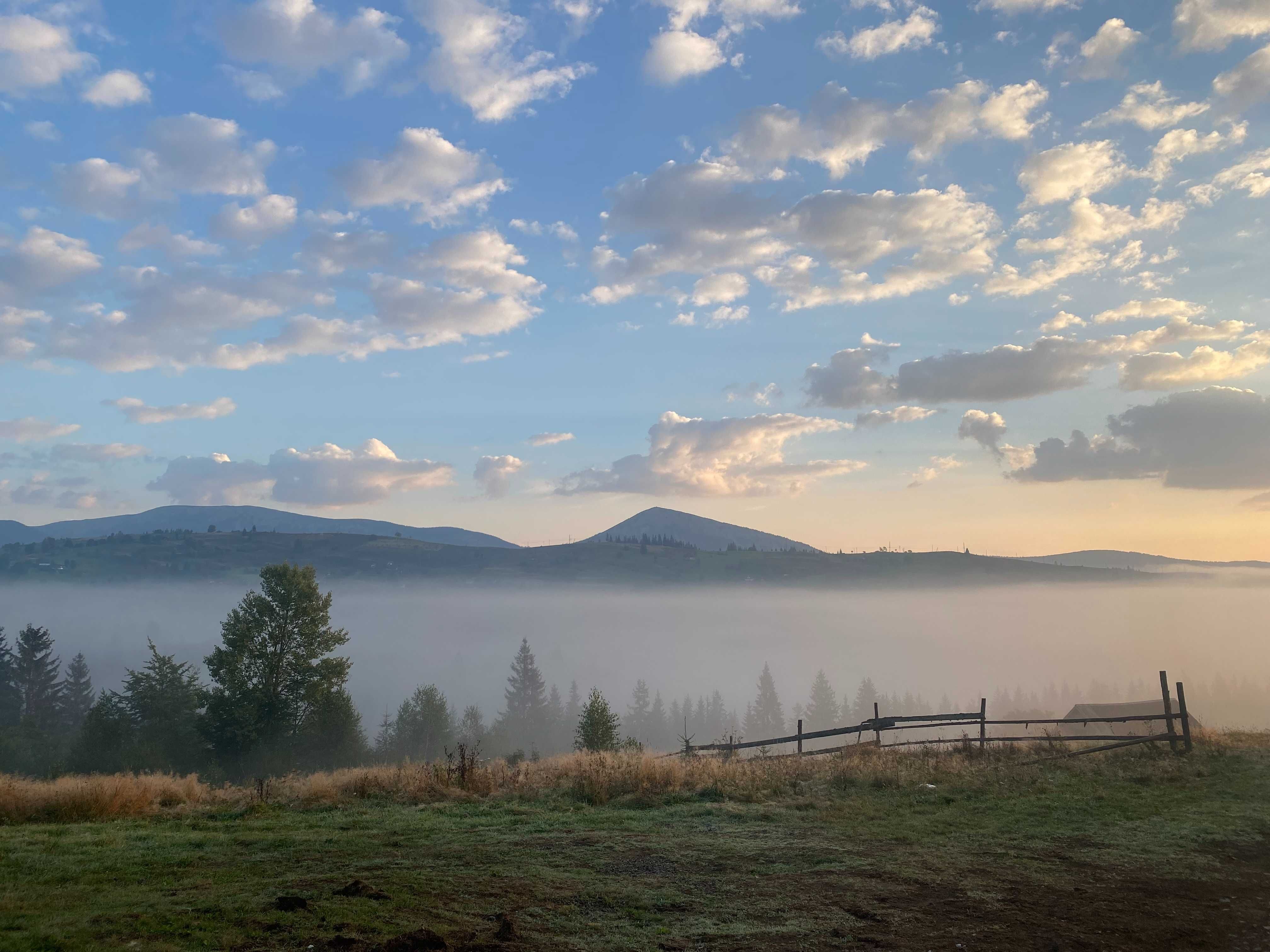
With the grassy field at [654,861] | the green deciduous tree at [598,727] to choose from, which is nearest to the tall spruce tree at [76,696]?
the green deciduous tree at [598,727]

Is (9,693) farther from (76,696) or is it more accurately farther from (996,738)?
(996,738)

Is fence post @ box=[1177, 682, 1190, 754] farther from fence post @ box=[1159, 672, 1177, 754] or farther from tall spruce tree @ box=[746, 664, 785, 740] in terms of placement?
tall spruce tree @ box=[746, 664, 785, 740]

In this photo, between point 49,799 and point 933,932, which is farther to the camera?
point 49,799

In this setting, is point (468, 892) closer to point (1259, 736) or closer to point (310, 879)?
point (310, 879)

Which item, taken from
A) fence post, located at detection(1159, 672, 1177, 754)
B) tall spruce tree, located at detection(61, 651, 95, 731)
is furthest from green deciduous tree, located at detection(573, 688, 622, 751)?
tall spruce tree, located at detection(61, 651, 95, 731)

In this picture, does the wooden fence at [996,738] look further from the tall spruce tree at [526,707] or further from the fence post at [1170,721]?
the tall spruce tree at [526,707]

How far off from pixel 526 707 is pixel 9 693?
60.6 metres

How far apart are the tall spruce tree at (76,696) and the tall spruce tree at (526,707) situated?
48777mm

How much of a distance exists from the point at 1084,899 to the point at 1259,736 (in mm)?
18408

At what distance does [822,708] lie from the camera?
121 metres

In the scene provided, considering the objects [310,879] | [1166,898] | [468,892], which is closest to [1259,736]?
[1166,898]

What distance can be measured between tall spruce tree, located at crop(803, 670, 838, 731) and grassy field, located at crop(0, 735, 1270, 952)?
108 metres

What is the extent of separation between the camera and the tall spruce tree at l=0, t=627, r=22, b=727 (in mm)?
60906

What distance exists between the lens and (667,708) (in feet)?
582
